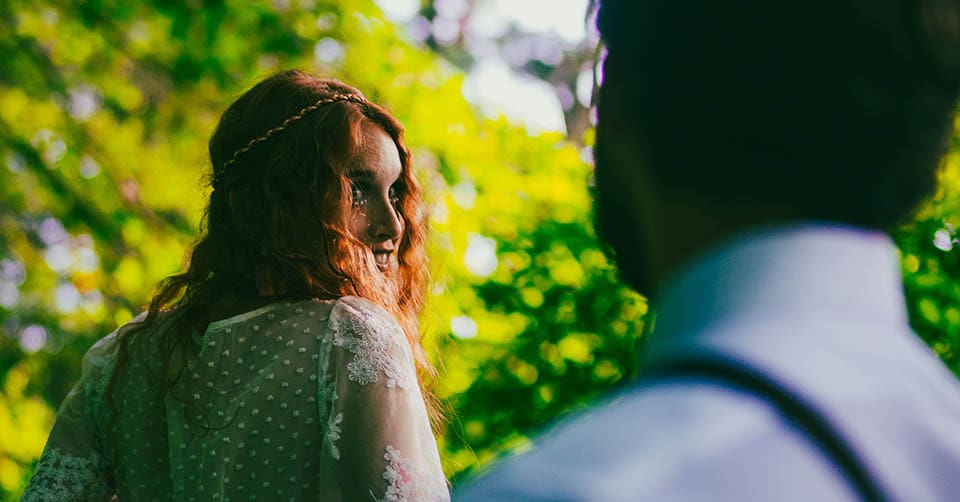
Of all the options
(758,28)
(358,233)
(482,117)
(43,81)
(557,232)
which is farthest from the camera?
(43,81)

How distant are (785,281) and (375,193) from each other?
71.2 inches

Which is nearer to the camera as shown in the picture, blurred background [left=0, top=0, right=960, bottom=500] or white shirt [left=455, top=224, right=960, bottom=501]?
white shirt [left=455, top=224, right=960, bottom=501]

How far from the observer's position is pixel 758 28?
2.33ft

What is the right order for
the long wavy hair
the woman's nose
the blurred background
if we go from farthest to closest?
the blurred background → the woman's nose → the long wavy hair

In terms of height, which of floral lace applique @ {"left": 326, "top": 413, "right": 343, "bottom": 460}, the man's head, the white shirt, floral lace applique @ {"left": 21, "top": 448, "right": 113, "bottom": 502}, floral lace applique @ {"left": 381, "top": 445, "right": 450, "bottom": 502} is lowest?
floral lace applique @ {"left": 21, "top": 448, "right": 113, "bottom": 502}

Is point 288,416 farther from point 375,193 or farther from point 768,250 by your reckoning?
point 768,250

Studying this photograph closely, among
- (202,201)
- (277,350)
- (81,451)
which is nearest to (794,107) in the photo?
(277,350)

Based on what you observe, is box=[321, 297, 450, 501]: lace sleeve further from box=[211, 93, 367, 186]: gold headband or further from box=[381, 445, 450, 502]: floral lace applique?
box=[211, 93, 367, 186]: gold headband

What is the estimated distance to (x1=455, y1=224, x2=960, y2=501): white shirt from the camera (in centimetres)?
57

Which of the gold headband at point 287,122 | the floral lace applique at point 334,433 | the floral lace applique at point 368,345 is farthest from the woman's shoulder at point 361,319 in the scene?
the gold headband at point 287,122

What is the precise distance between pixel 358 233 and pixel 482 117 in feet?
15.9

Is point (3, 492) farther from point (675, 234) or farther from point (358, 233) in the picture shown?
point (675, 234)

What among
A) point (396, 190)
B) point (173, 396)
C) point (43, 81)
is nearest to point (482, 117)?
point (43, 81)

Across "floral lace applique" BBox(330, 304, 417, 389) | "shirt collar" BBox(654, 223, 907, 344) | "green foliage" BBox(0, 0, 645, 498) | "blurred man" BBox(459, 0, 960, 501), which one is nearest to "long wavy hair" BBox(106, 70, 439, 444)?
"floral lace applique" BBox(330, 304, 417, 389)
